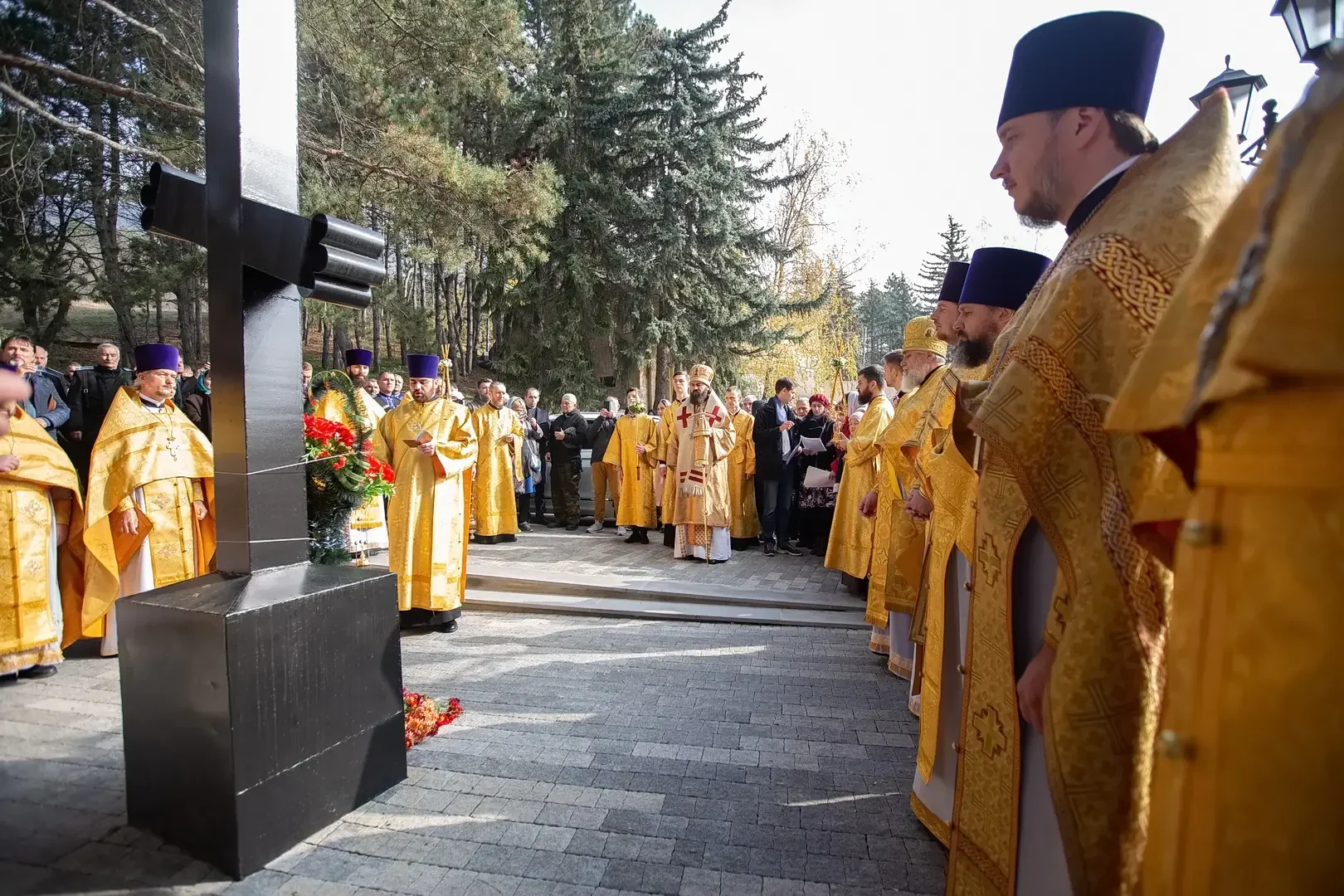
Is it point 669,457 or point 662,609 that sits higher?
point 669,457

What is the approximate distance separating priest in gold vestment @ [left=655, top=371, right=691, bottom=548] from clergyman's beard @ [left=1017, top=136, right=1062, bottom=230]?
8412 mm

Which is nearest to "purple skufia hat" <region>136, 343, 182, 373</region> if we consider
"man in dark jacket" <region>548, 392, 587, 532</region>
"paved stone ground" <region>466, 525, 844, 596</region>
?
"paved stone ground" <region>466, 525, 844, 596</region>

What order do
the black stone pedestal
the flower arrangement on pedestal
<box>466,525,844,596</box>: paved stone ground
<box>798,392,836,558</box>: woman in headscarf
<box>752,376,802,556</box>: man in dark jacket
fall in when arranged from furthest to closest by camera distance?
<box>752,376,802,556</box>: man in dark jacket → <box>798,392,836,558</box>: woman in headscarf → <box>466,525,844,596</box>: paved stone ground → the flower arrangement on pedestal → the black stone pedestal

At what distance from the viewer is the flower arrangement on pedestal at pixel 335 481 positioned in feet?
16.5

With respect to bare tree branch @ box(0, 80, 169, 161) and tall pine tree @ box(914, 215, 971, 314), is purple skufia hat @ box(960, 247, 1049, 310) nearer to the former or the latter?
bare tree branch @ box(0, 80, 169, 161)

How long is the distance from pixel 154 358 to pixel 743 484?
7857 mm

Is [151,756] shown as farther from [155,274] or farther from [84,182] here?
[155,274]

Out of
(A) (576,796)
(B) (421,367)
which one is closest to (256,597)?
(A) (576,796)

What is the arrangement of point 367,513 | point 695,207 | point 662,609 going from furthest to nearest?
point 695,207
point 367,513
point 662,609

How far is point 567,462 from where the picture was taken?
12.9 metres

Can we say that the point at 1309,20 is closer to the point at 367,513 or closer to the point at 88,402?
the point at 367,513

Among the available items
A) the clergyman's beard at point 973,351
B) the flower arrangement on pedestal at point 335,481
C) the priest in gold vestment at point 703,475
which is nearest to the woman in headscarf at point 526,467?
the priest in gold vestment at point 703,475

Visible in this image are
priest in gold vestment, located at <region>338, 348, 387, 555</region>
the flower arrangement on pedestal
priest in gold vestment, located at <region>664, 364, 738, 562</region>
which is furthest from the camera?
priest in gold vestment, located at <region>664, 364, 738, 562</region>

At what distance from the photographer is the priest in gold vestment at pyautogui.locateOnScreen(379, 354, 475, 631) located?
633cm
